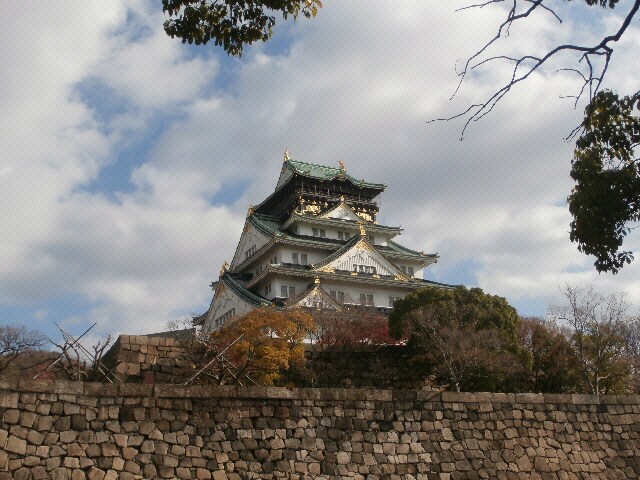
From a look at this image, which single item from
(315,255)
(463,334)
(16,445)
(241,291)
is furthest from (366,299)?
(16,445)

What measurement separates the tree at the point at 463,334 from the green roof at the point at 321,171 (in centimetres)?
2445

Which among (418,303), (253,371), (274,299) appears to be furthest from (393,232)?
(253,371)

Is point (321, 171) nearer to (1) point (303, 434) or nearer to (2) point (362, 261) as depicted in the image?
(2) point (362, 261)

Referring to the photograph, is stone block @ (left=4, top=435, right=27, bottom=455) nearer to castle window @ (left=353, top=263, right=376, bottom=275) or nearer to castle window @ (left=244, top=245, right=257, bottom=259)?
castle window @ (left=353, top=263, right=376, bottom=275)

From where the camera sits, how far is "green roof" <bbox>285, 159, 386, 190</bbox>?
48.9 m

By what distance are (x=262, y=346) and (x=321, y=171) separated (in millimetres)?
30935

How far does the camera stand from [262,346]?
2080cm

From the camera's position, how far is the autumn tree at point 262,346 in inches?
702

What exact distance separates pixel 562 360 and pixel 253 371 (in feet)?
36.3

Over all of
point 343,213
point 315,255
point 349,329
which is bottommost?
point 349,329

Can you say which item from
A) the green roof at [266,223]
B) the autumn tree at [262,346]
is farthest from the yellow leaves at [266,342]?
the green roof at [266,223]

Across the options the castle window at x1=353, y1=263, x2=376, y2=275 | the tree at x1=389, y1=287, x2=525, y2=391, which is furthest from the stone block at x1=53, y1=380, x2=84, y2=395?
the castle window at x1=353, y1=263, x2=376, y2=275

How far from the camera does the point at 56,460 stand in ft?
34.8

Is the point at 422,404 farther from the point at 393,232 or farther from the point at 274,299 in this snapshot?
the point at 393,232
